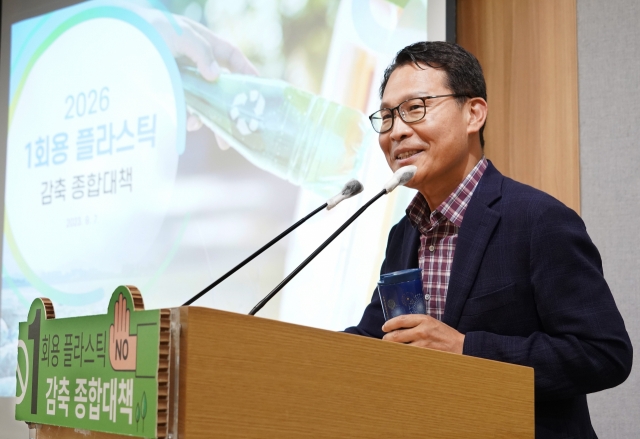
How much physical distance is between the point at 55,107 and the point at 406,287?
124 inches

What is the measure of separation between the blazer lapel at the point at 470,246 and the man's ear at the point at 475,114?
0.62 feet

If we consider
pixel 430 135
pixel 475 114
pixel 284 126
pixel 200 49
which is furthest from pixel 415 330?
pixel 200 49

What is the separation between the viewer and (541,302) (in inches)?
59.6

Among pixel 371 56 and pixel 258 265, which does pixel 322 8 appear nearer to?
pixel 371 56

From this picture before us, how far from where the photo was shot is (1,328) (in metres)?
4.05

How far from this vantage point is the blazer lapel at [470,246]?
159 centimetres

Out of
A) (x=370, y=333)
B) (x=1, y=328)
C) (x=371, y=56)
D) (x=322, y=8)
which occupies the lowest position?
(x=370, y=333)

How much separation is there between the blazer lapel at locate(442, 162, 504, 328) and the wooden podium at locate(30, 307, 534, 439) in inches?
12.1

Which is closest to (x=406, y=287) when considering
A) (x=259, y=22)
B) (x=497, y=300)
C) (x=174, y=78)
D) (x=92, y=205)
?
(x=497, y=300)

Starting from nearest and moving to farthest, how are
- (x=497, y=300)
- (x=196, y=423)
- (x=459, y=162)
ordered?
(x=196, y=423) → (x=497, y=300) → (x=459, y=162)

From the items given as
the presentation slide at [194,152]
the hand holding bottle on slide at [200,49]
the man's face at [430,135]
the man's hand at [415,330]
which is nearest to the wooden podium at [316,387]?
the man's hand at [415,330]

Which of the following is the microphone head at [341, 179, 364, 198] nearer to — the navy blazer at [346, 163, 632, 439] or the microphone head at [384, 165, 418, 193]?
the microphone head at [384, 165, 418, 193]

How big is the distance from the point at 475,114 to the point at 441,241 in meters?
0.32

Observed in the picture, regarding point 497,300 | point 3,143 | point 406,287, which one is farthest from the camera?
point 3,143
